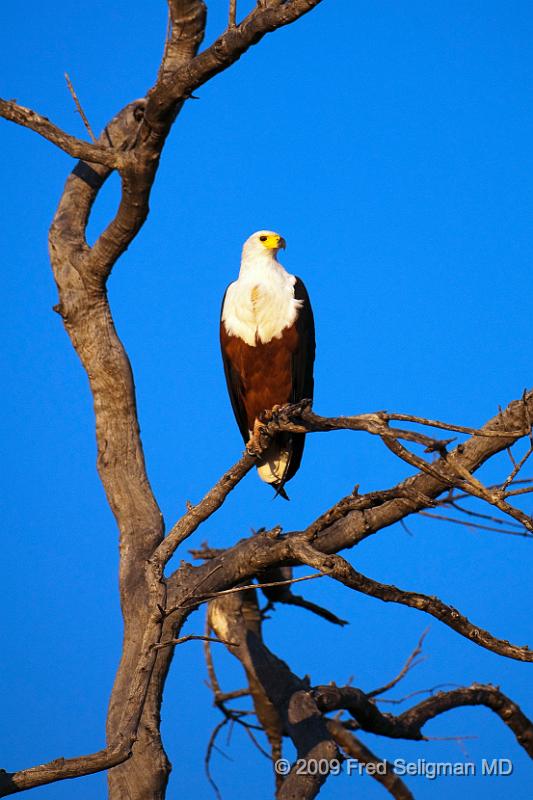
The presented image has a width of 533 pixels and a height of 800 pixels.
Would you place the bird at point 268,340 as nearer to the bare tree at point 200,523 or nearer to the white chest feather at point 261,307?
the white chest feather at point 261,307

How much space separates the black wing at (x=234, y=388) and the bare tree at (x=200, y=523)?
0.73 metres

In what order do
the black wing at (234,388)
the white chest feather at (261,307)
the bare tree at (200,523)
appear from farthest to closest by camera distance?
1. the black wing at (234,388)
2. the white chest feather at (261,307)
3. the bare tree at (200,523)

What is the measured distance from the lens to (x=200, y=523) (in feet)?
10.8

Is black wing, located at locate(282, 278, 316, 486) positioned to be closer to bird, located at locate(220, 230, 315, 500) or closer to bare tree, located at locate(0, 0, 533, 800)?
bird, located at locate(220, 230, 315, 500)

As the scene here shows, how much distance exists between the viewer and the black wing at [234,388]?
5012mm

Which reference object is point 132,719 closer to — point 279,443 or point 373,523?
point 373,523

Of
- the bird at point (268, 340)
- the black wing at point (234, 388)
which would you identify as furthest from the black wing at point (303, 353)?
the black wing at point (234, 388)

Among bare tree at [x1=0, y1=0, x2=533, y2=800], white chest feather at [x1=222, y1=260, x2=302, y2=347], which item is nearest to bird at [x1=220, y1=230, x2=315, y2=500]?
white chest feather at [x1=222, y1=260, x2=302, y2=347]

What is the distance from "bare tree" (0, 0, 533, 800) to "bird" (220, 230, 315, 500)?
674 mm

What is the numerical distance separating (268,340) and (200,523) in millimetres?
1692

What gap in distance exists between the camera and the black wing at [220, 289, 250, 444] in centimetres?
501

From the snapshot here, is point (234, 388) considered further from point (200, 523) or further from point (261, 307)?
point (200, 523)

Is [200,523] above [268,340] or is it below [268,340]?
below

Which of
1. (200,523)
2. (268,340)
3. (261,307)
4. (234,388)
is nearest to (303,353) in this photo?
(268,340)
